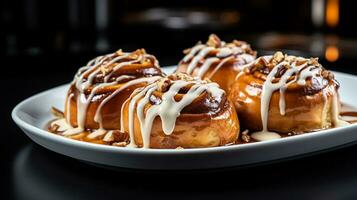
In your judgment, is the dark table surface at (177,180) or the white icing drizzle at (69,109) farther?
the white icing drizzle at (69,109)

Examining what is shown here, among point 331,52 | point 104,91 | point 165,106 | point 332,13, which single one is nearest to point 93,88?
point 104,91

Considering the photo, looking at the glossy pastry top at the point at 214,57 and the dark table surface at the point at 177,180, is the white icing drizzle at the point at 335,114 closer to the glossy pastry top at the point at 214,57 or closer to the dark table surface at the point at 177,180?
the dark table surface at the point at 177,180

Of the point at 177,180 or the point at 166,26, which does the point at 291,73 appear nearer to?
the point at 177,180

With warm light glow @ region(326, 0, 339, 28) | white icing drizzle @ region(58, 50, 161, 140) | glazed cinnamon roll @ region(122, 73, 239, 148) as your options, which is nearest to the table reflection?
glazed cinnamon roll @ region(122, 73, 239, 148)

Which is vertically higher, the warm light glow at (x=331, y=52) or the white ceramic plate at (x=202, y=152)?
the white ceramic plate at (x=202, y=152)

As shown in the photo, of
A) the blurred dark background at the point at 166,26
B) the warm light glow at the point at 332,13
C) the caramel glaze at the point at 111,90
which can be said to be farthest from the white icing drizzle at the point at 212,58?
the warm light glow at the point at 332,13

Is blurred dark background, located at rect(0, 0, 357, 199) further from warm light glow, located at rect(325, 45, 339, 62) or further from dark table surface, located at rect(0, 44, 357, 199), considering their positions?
dark table surface, located at rect(0, 44, 357, 199)
